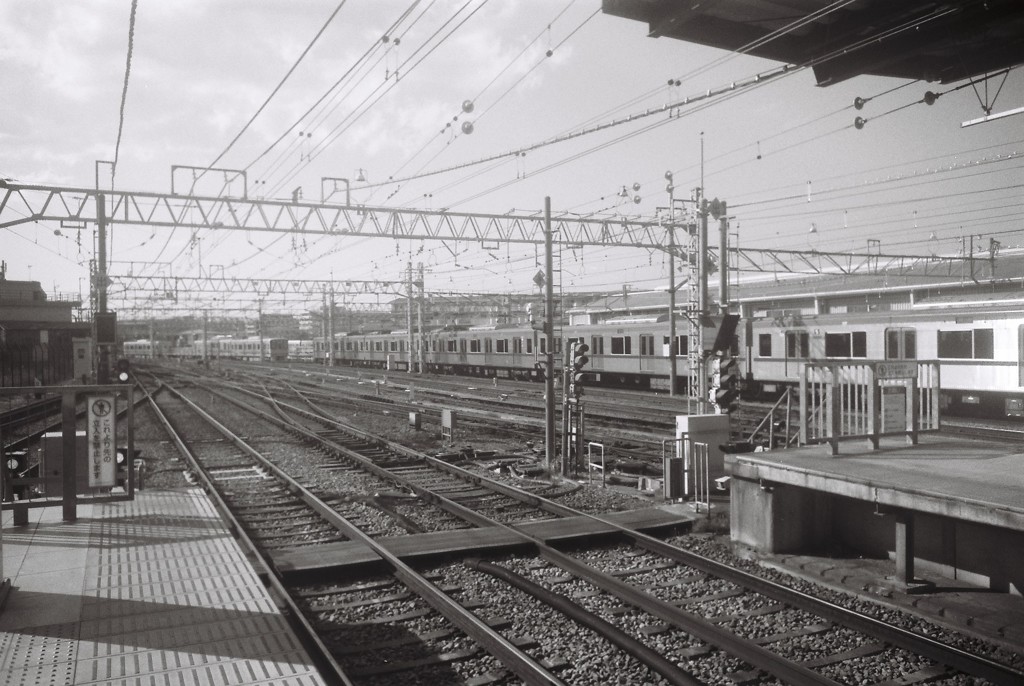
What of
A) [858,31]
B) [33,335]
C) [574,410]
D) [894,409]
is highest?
[858,31]

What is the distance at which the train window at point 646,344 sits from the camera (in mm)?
28953

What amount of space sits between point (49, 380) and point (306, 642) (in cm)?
3089

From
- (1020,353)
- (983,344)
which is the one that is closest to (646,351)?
(983,344)

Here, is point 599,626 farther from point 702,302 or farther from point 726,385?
point 702,302

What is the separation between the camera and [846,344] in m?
21.9

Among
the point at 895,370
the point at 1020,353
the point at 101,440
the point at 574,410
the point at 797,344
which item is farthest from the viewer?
the point at 797,344

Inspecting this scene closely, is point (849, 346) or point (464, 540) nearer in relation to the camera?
point (464, 540)

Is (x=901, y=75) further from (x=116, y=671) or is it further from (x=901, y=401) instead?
(x=116, y=671)

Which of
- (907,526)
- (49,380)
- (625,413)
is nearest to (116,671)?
(907,526)

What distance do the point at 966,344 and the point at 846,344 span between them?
3485 millimetres

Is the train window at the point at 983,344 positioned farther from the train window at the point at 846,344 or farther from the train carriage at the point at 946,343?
the train window at the point at 846,344

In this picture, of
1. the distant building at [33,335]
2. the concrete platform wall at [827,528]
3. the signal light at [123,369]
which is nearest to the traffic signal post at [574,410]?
the concrete platform wall at [827,528]

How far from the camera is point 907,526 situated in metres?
6.45

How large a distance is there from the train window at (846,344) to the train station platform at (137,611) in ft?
61.2
